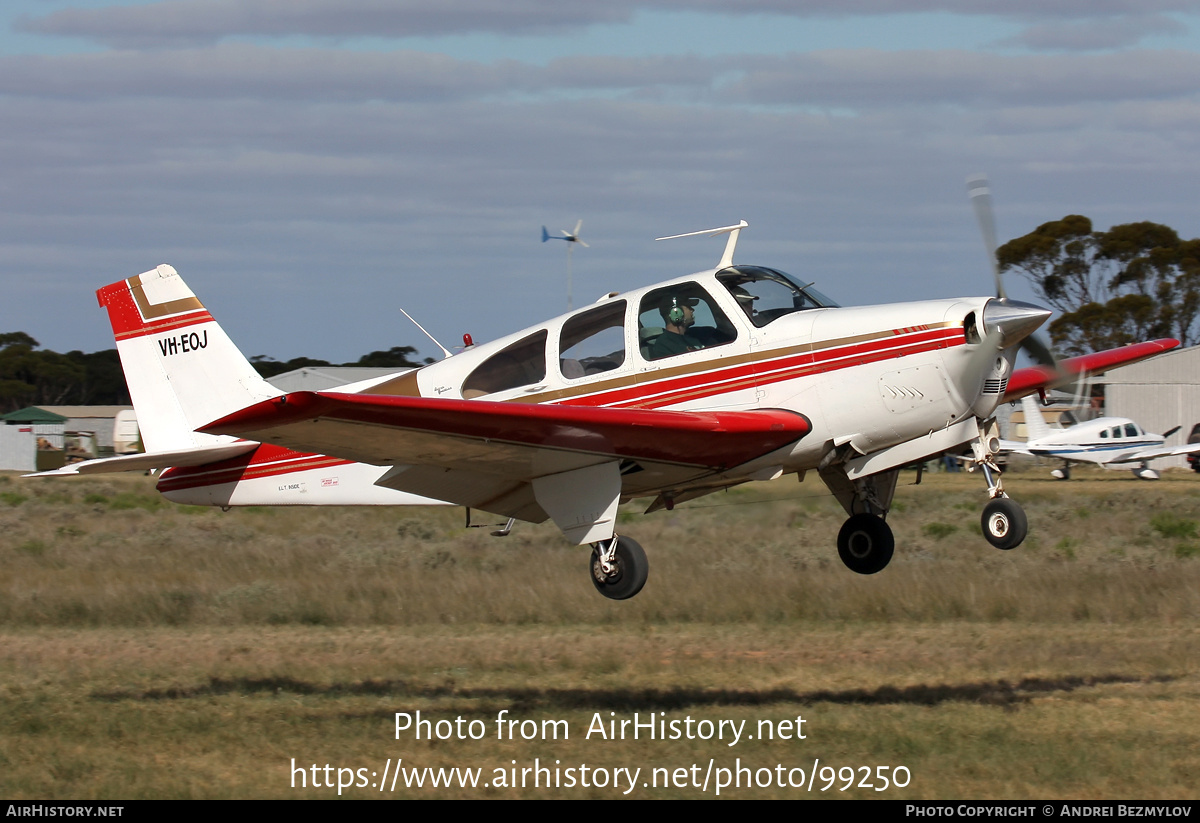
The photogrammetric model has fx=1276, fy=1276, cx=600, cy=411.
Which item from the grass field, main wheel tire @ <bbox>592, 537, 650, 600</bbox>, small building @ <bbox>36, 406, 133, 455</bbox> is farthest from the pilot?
small building @ <bbox>36, 406, 133, 455</bbox>

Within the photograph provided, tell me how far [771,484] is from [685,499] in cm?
79

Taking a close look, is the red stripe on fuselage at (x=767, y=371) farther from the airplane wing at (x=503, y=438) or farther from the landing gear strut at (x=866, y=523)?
the landing gear strut at (x=866, y=523)

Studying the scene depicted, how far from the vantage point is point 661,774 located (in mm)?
8367

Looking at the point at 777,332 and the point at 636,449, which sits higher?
the point at 777,332

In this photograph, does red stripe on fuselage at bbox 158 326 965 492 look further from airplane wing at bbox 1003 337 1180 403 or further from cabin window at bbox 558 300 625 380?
airplane wing at bbox 1003 337 1180 403

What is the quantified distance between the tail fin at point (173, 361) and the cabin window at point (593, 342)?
3.46 metres

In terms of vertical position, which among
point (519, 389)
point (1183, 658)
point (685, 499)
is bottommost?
point (1183, 658)

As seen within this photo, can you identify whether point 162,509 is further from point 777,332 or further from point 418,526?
point 777,332

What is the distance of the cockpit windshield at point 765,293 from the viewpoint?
9844 mm

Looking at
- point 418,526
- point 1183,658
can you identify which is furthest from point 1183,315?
point 1183,658

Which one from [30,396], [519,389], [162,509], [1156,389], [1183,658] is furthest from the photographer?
[30,396]

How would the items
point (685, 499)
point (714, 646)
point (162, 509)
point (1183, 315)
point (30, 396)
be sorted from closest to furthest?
point (685, 499) → point (714, 646) → point (162, 509) → point (1183, 315) → point (30, 396)

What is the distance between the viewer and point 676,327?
9.97 meters

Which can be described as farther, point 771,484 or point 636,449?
point 771,484
